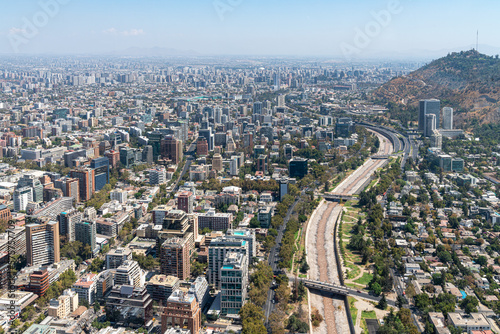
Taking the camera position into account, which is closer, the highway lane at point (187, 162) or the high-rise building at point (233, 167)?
the highway lane at point (187, 162)

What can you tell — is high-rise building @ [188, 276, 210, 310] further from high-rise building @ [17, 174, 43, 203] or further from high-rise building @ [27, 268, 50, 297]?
high-rise building @ [17, 174, 43, 203]

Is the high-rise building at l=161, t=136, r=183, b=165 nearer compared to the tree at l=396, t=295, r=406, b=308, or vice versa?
the tree at l=396, t=295, r=406, b=308

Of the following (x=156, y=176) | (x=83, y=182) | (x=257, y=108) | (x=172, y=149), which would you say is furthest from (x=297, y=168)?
(x=257, y=108)

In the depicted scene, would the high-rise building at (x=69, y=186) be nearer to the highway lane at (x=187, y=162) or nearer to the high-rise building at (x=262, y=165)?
the highway lane at (x=187, y=162)

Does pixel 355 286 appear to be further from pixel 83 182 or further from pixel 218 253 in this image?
pixel 83 182

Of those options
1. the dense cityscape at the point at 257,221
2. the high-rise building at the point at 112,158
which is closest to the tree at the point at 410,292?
the dense cityscape at the point at 257,221

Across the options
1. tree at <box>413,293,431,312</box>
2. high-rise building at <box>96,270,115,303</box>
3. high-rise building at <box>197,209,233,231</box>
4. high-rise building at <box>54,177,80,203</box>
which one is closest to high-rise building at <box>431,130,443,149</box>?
high-rise building at <box>197,209,233,231</box>
